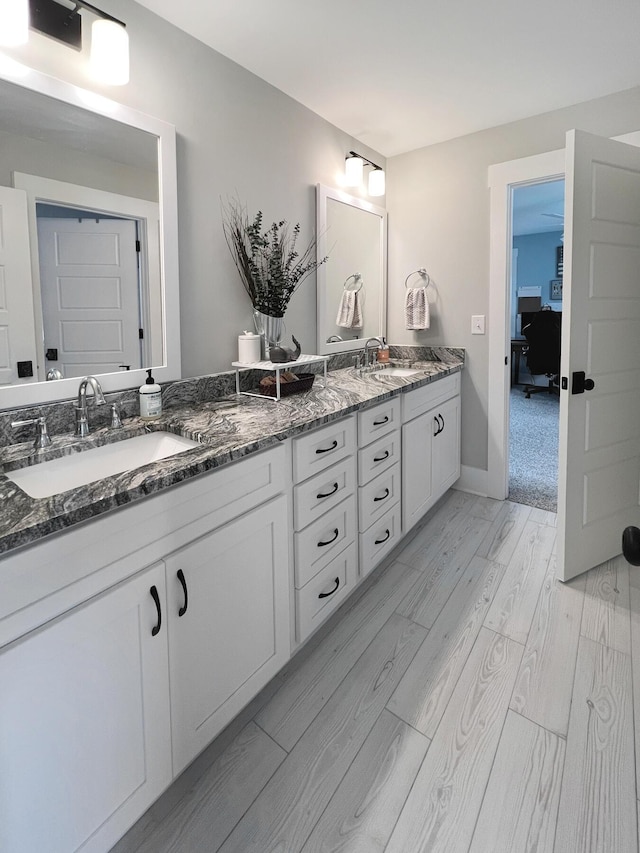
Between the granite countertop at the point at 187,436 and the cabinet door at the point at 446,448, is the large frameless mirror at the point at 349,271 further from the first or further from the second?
the cabinet door at the point at 446,448

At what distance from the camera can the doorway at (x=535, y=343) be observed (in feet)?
11.1

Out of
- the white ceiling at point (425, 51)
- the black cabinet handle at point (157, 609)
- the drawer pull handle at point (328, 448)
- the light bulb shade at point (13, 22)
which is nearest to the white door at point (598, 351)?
the white ceiling at point (425, 51)

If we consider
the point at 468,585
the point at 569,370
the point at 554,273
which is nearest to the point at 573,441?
the point at 569,370

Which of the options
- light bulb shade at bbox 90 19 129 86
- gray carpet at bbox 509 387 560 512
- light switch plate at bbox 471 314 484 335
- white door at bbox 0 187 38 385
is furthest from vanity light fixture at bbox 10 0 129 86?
gray carpet at bbox 509 387 560 512

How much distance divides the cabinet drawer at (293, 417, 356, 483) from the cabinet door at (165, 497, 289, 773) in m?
0.14

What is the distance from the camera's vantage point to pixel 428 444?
254 centimetres

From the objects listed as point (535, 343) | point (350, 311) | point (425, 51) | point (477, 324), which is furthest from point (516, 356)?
point (425, 51)

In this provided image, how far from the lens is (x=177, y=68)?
1.76 m

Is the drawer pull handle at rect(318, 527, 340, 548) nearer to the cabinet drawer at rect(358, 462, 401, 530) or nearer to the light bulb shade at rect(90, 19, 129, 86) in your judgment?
the cabinet drawer at rect(358, 462, 401, 530)

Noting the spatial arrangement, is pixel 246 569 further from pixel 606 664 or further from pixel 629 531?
pixel 606 664

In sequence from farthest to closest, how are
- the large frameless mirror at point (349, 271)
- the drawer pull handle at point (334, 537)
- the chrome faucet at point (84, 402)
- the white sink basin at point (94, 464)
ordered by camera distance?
the large frameless mirror at point (349, 271) < the drawer pull handle at point (334, 537) < the chrome faucet at point (84, 402) < the white sink basin at point (94, 464)

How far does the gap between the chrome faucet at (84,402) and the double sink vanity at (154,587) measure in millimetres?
39

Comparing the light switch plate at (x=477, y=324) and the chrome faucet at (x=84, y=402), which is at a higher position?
the light switch plate at (x=477, y=324)

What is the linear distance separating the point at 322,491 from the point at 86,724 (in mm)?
925
